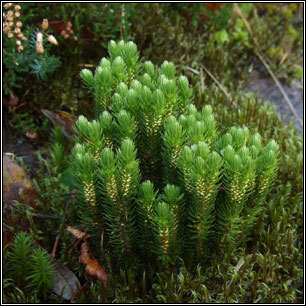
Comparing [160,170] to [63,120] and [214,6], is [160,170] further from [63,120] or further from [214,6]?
[214,6]

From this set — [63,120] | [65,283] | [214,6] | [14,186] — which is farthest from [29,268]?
[214,6]

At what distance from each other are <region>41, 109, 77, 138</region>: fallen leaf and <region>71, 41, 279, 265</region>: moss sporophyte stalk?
75 centimetres

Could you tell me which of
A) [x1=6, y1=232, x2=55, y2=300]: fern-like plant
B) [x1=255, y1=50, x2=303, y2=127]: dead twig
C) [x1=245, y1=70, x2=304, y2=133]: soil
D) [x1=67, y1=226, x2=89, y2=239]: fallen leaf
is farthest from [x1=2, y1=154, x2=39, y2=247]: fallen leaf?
[x1=255, y1=50, x2=303, y2=127]: dead twig

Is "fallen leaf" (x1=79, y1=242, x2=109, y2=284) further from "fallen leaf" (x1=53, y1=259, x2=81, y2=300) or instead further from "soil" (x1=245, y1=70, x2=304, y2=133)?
"soil" (x1=245, y1=70, x2=304, y2=133)

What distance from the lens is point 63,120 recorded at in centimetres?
328

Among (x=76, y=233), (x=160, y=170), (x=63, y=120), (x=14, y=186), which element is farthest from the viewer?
(x=63, y=120)

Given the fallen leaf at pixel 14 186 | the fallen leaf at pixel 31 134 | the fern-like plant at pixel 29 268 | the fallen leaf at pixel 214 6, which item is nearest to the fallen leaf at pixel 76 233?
the fern-like plant at pixel 29 268

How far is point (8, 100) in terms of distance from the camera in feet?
11.6

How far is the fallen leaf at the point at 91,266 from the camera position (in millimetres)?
2500

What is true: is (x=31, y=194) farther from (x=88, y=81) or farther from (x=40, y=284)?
(x=88, y=81)

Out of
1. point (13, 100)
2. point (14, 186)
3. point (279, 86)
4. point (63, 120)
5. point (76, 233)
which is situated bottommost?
point (76, 233)

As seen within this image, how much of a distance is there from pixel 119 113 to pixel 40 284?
3.39 ft

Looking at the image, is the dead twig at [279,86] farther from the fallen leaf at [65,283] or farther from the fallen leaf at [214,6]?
the fallen leaf at [65,283]

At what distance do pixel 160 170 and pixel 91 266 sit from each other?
0.66m
